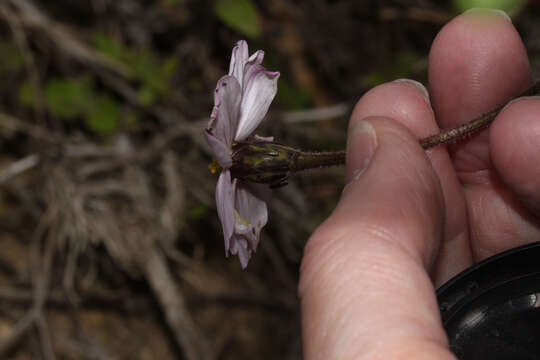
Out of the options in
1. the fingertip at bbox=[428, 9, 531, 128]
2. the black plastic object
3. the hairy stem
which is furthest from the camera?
the fingertip at bbox=[428, 9, 531, 128]

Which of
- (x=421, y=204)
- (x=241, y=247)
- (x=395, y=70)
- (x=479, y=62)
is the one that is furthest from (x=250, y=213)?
(x=395, y=70)

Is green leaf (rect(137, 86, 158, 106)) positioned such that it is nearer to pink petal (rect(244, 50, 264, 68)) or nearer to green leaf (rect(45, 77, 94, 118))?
green leaf (rect(45, 77, 94, 118))

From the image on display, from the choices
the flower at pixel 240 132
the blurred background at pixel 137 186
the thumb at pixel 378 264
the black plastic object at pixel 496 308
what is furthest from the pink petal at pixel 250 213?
the blurred background at pixel 137 186

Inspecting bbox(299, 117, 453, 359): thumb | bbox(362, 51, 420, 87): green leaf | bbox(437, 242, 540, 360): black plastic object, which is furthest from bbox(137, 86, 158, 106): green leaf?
bbox(437, 242, 540, 360): black plastic object

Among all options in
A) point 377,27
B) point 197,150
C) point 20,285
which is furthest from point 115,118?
point 377,27

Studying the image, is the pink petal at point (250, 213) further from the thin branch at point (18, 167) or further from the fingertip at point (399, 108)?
the thin branch at point (18, 167)
